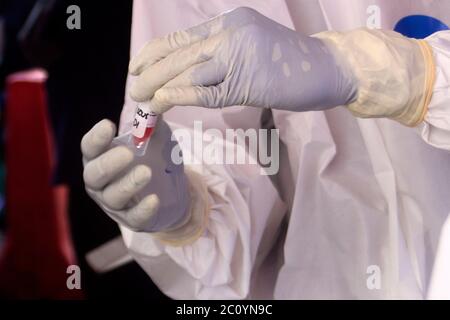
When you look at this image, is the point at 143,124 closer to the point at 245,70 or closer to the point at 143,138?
the point at 143,138

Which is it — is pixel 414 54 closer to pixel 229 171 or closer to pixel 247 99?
pixel 247 99

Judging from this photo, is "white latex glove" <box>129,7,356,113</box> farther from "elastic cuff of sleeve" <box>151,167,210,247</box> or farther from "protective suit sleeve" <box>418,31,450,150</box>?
"elastic cuff of sleeve" <box>151,167,210,247</box>

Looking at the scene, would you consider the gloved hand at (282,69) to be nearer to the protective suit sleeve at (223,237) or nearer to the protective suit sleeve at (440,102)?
the protective suit sleeve at (440,102)

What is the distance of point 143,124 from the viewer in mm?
816

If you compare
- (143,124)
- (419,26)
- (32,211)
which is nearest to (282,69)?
(143,124)

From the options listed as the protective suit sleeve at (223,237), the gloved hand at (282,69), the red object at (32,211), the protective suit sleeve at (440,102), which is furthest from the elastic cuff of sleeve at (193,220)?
the red object at (32,211)

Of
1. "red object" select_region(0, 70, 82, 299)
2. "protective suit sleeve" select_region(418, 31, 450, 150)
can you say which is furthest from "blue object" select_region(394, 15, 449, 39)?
"red object" select_region(0, 70, 82, 299)

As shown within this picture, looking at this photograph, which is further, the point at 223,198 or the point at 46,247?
the point at 46,247

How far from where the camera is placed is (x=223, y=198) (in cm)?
104

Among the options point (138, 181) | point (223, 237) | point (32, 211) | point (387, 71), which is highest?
point (387, 71)

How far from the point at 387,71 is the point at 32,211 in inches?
48.0
